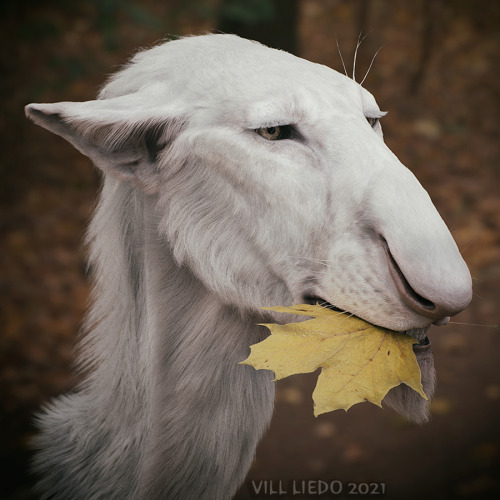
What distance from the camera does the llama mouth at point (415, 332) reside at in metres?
1.50

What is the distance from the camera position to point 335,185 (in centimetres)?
146

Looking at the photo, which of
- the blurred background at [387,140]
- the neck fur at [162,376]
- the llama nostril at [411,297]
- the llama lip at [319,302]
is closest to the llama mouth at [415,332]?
the llama lip at [319,302]

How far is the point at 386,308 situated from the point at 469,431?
3.76m

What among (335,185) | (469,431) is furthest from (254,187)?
(469,431)

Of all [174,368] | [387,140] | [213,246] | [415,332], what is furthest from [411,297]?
[387,140]

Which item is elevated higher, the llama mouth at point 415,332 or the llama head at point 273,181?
the llama head at point 273,181

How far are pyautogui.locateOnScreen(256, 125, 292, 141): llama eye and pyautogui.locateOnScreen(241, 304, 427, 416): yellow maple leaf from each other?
428 mm

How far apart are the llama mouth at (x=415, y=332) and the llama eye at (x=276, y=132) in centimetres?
42

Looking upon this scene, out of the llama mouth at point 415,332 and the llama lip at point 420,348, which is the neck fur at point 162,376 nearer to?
the llama mouth at point 415,332

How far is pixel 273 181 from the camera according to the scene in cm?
150

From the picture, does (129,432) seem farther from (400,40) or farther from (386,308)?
(400,40)

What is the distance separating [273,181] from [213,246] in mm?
269

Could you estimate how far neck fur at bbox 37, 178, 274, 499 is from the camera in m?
1.82

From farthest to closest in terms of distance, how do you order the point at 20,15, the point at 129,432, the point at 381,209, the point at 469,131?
the point at 469,131
the point at 20,15
the point at 129,432
the point at 381,209
